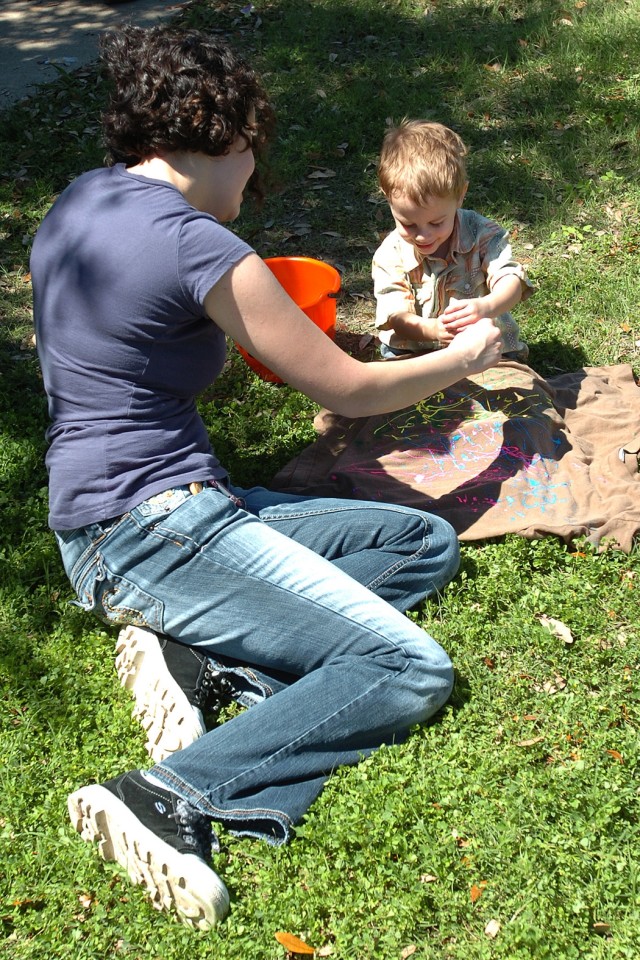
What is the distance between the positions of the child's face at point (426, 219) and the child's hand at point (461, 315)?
385 mm

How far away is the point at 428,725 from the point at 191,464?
1.10 meters

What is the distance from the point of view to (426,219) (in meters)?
3.94

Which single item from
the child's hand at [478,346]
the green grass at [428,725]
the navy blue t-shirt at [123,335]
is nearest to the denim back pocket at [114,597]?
the navy blue t-shirt at [123,335]

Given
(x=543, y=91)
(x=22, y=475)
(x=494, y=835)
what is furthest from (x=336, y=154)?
(x=494, y=835)

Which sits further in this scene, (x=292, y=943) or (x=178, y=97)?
(x=178, y=97)

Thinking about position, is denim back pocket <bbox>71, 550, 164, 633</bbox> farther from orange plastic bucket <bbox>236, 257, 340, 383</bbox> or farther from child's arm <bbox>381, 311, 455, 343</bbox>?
orange plastic bucket <bbox>236, 257, 340, 383</bbox>

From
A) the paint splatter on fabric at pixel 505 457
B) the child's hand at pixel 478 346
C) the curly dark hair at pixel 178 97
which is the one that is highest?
the curly dark hair at pixel 178 97

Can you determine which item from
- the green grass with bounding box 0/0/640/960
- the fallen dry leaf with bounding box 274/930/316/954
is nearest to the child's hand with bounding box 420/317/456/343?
the green grass with bounding box 0/0/640/960

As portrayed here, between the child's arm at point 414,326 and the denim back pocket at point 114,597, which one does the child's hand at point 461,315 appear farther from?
the denim back pocket at point 114,597

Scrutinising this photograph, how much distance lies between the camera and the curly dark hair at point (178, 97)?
271 cm

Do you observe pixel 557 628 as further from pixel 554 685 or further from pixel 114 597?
pixel 114 597

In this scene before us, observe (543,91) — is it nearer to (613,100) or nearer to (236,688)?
(613,100)

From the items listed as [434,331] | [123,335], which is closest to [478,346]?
[434,331]

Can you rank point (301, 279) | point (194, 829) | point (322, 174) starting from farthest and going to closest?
point (322, 174) < point (301, 279) < point (194, 829)
